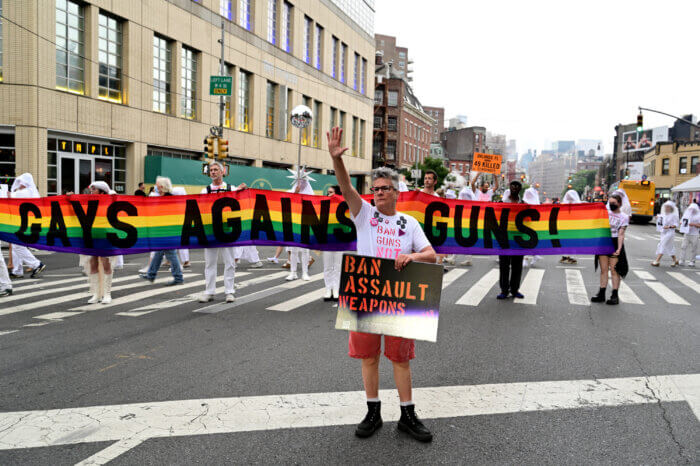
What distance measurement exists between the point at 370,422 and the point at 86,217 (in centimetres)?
657

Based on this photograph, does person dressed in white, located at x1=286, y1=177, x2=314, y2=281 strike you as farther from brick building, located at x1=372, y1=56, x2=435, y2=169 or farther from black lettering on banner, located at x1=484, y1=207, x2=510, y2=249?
brick building, located at x1=372, y1=56, x2=435, y2=169

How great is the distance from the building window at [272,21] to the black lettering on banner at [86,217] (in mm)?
27908

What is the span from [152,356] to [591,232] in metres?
7.22

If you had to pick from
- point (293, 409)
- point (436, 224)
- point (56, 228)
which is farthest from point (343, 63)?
point (293, 409)

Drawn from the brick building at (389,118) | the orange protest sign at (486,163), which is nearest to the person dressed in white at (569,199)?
the orange protest sign at (486,163)

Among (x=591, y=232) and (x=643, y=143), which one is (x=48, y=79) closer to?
(x=591, y=232)

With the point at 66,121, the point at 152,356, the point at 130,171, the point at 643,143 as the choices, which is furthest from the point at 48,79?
the point at 643,143

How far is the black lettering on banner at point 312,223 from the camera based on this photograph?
884 centimetres

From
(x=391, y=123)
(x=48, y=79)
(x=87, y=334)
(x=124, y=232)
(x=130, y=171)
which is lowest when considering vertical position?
(x=87, y=334)

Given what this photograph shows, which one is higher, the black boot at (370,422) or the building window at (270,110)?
the building window at (270,110)

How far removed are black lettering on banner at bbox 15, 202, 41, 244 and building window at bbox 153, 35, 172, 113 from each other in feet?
57.5

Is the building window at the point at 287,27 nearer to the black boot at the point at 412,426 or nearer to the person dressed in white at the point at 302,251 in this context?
the person dressed in white at the point at 302,251

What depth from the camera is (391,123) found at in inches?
2721

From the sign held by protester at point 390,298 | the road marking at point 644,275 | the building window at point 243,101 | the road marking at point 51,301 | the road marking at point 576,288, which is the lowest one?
the road marking at point 51,301
